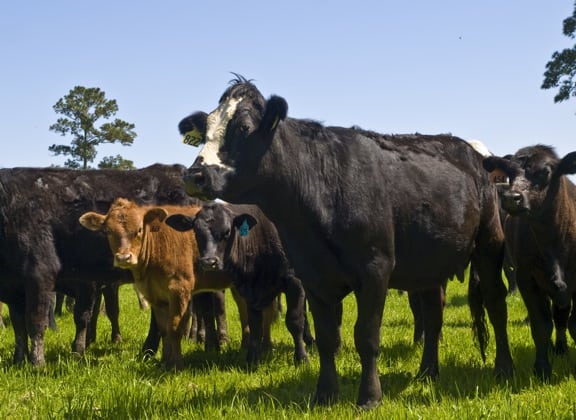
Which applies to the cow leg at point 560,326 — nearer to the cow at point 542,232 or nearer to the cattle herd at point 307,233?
the cattle herd at point 307,233

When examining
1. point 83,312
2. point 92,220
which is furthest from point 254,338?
point 83,312

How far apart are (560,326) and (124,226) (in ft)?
15.4

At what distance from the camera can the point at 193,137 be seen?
5.26 m

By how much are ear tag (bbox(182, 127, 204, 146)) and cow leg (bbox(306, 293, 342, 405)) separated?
4.96 ft

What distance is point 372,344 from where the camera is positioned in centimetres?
475

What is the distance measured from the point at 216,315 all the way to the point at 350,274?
4.66m

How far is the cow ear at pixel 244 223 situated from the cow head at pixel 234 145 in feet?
6.49

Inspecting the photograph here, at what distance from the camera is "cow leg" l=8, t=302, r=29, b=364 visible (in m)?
7.53

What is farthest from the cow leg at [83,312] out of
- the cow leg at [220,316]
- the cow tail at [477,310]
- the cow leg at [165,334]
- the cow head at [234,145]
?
the cow tail at [477,310]

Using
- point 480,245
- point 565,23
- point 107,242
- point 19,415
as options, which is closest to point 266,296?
point 107,242

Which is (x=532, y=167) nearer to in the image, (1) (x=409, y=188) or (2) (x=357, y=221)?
(1) (x=409, y=188)

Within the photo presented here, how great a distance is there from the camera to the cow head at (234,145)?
434 centimetres

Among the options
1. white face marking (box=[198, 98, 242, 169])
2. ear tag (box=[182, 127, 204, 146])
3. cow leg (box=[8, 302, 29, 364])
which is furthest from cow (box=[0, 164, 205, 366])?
white face marking (box=[198, 98, 242, 169])

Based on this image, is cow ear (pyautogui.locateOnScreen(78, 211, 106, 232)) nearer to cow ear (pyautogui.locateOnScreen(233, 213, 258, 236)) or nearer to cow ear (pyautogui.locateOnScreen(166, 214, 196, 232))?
cow ear (pyautogui.locateOnScreen(166, 214, 196, 232))
